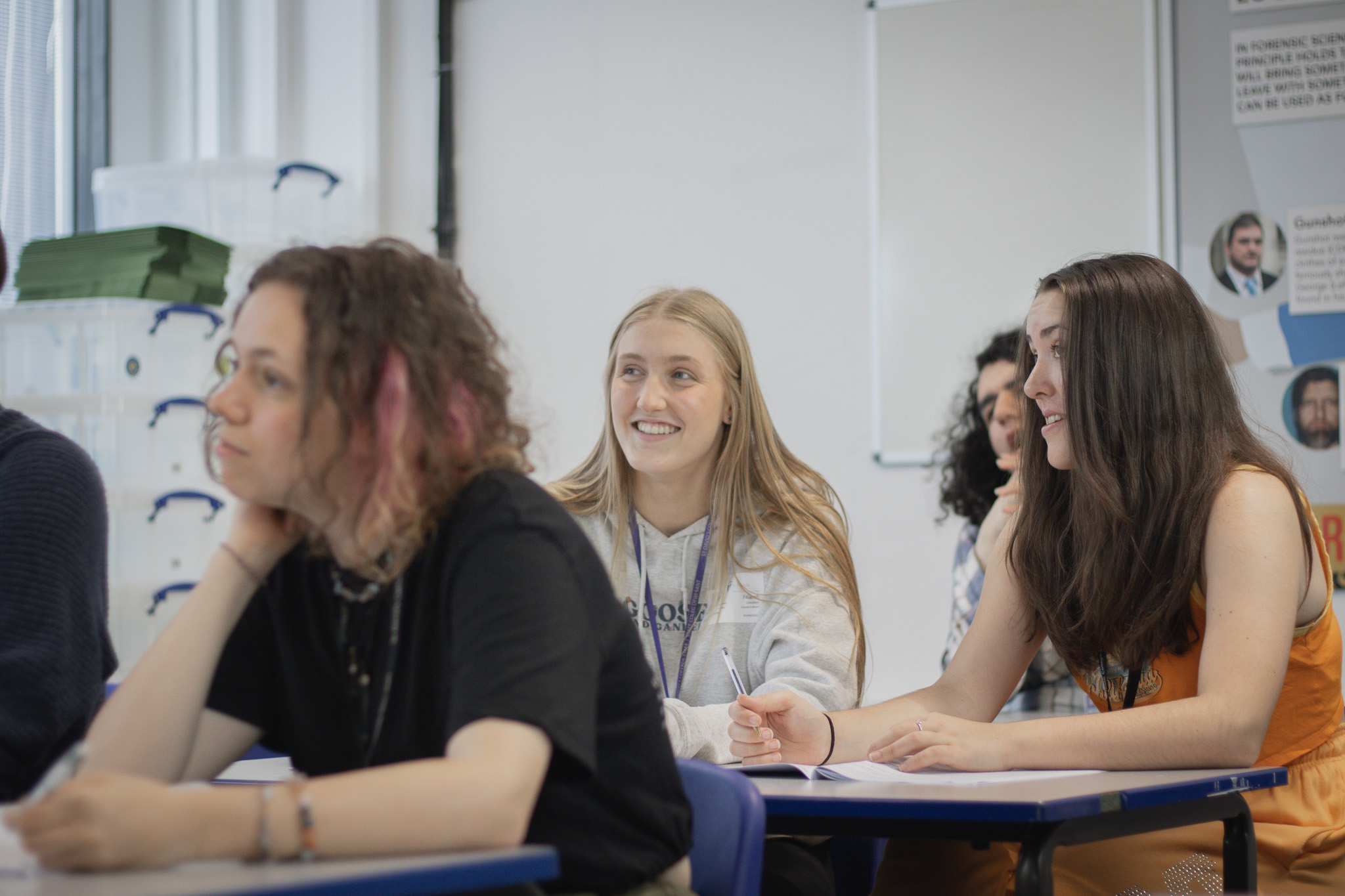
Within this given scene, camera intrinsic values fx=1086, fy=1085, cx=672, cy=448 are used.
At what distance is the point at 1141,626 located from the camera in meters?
1.55

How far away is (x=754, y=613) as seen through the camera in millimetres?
1896

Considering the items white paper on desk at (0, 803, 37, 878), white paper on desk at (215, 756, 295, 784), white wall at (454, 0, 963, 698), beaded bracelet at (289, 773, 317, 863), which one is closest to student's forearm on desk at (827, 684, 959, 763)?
white paper on desk at (215, 756, 295, 784)

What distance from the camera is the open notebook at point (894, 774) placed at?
1.32m

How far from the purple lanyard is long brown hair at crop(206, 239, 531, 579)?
93cm

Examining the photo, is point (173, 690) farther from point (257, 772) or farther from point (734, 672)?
point (734, 672)

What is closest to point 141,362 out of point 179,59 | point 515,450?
point 179,59

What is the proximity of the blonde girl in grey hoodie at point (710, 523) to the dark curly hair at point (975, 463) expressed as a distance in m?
0.88

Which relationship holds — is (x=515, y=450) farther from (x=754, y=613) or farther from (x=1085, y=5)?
(x=1085, y=5)

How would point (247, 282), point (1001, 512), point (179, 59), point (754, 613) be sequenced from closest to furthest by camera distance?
point (247, 282)
point (754, 613)
point (1001, 512)
point (179, 59)

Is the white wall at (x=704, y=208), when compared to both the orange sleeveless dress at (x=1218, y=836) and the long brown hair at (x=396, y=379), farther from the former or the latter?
the long brown hair at (x=396, y=379)

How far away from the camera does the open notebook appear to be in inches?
52.1

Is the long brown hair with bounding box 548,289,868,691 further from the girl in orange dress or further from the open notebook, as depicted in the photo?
the open notebook

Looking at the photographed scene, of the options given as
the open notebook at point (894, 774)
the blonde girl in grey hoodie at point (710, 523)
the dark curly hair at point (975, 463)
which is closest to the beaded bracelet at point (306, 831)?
the open notebook at point (894, 774)

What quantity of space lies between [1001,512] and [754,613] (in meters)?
0.79
